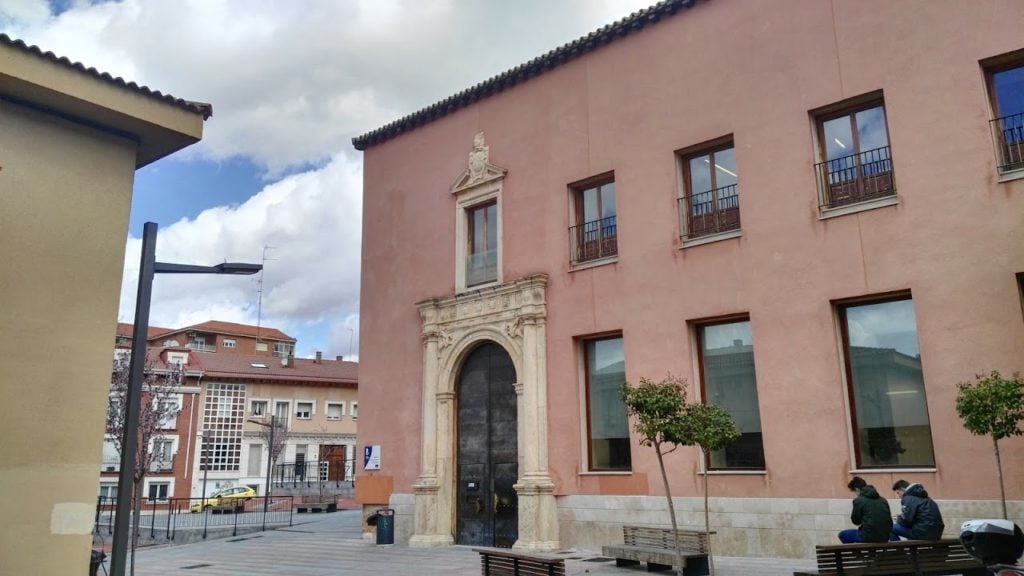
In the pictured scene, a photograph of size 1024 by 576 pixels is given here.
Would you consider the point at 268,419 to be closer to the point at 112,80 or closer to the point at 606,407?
the point at 606,407

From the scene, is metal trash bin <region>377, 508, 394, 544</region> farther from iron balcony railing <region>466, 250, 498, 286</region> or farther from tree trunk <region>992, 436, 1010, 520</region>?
tree trunk <region>992, 436, 1010, 520</region>

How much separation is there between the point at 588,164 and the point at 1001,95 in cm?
707

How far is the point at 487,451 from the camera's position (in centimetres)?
1644

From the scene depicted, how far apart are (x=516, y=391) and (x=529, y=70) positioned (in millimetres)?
6826

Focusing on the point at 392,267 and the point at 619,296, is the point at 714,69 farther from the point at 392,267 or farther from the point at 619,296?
the point at 392,267

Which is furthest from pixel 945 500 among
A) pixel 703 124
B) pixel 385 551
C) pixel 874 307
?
pixel 385 551

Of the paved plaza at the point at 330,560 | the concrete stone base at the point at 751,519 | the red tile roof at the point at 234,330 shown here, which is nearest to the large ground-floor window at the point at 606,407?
the concrete stone base at the point at 751,519

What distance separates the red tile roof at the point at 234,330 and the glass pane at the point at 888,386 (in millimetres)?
60956

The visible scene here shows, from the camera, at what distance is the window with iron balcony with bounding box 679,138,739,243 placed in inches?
546

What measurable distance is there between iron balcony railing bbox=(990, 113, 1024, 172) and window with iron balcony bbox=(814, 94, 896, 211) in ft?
4.63

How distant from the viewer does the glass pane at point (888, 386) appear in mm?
11523

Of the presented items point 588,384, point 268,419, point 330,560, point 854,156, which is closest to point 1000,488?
point 854,156

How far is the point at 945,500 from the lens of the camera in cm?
1080

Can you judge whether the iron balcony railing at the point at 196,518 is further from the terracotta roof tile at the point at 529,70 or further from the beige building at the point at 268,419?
the terracotta roof tile at the point at 529,70
